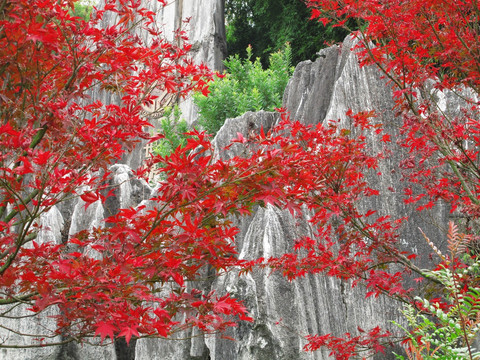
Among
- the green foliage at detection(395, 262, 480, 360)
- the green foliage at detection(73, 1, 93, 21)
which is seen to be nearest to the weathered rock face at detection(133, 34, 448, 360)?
the green foliage at detection(73, 1, 93, 21)

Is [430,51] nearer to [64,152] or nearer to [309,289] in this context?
[309,289]

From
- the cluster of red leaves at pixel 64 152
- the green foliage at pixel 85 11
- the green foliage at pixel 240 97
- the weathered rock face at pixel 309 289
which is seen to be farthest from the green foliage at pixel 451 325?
the green foliage at pixel 240 97

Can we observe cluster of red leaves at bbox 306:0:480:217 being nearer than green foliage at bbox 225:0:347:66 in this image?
Yes

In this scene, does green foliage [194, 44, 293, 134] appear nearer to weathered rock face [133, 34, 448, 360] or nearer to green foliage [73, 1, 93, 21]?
green foliage [73, 1, 93, 21]

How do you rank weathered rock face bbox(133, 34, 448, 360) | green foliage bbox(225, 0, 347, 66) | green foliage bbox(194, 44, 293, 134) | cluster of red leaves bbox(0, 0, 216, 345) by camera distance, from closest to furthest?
1. cluster of red leaves bbox(0, 0, 216, 345)
2. weathered rock face bbox(133, 34, 448, 360)
3. green foliage bbox(194, 44, 293, 134)
4. green foliage bbox(225, 0, 347, 66)

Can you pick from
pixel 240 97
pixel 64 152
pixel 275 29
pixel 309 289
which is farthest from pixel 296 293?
pixel 275 29

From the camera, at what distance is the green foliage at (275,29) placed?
1291 centimetres

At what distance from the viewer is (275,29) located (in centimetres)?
1409

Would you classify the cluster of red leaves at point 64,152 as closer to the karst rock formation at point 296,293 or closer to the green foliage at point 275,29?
the karst rock formation at point 296,293

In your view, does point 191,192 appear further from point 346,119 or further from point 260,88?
point 260,88

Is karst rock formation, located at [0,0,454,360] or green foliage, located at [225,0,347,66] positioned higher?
green foliage, located at [225,0,347,66]

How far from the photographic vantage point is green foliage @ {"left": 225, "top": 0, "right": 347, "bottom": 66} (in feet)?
42.4

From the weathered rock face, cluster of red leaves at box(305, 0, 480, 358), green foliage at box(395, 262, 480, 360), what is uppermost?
cluster of red leaves at box(305, 0, 480, 358)

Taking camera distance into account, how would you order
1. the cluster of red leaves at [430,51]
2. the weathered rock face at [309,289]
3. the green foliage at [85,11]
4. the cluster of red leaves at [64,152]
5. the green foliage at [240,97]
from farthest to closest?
1. the green foliage at [240,97]
2. the weathered rock face at [309,289]
3. the cluster of red leaves at [430,51]
4. the green foliage at [85,11]
5. the cluster of red leaves at [64,152]
